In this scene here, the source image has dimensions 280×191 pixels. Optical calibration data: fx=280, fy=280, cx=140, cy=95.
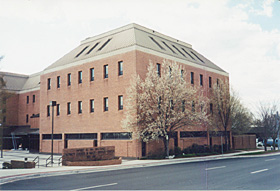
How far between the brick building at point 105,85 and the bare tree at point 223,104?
1.60m

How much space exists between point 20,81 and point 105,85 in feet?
109

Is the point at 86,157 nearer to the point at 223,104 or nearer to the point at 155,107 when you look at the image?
the point at 155,107

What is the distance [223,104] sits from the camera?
128 feet

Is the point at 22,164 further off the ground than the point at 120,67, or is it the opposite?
the point at 120,67

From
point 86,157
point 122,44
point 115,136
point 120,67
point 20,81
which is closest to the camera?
point 86,157

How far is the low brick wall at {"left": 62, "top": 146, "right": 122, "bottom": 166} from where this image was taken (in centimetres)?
2206

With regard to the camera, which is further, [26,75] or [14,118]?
[26,75]

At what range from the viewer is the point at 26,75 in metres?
59.6

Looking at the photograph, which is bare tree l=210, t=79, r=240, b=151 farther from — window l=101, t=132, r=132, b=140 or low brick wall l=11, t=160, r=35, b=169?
low brick wall l=11, t=160, r=35, b=169

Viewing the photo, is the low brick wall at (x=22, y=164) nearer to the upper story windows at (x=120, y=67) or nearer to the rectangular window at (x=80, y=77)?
the upper story windows at (x=120, y=67)

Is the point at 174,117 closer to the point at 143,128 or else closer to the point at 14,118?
the point at 143,128

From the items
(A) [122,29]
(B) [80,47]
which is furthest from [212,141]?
(B) [80,47]

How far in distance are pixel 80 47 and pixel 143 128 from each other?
1928cm

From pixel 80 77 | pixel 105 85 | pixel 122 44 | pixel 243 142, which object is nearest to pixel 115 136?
pixel 105 85
